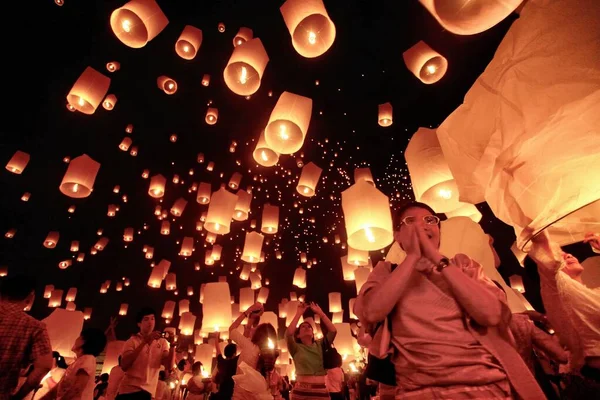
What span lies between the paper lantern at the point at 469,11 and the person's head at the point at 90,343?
152 inches

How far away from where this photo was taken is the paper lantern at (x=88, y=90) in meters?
4.25

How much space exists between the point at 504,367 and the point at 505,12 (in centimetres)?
139

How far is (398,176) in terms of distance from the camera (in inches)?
404

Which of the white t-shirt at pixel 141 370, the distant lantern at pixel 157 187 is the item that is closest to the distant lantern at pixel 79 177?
the distant lantern at pixel 157 187

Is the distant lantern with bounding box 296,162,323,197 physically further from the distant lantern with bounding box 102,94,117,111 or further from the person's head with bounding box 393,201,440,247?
the distant lantern with bounding box 102,94,117,111

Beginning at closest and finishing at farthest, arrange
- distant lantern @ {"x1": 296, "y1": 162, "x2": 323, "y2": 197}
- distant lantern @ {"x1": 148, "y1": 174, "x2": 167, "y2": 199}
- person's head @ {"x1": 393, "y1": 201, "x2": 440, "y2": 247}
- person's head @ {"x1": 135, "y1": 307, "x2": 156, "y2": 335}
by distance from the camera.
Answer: person's head @ {"x1": 393, "y1": 201, "x2": 440, "y2": 247} → person's head @ {"x1": 135, "y1": 307, "x2": 156, "y2": 335} → distant lantern @ {"x1": 296, "y1": 162, "x2": 323, "y2": 197} → distant lantern @ {"x1": 148, "y1": 174, "x2": 167, "y2": 199}

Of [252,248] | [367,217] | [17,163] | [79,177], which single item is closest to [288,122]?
[367,217]

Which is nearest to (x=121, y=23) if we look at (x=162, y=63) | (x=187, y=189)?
(x=162, y=63)

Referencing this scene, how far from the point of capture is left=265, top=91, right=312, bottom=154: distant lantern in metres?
3.30

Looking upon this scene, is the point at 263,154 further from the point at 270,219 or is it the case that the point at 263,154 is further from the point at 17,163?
the point at 17,163

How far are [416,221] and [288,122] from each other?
7.04 feet

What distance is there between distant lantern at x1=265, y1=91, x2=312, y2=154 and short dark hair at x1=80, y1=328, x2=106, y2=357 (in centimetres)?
265

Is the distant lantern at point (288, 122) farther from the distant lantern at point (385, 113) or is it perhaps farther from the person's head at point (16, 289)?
the distant lantern at point (385, 113)

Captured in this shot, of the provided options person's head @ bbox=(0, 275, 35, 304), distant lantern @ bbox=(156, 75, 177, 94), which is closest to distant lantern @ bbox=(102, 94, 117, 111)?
distant lantern @ bbox=(156, 75, 177, 94)
